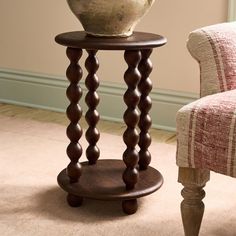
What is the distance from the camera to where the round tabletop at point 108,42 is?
62.2 inches

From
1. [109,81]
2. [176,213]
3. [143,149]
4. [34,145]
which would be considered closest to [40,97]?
[109,81]

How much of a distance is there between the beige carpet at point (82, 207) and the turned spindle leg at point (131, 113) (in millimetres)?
125

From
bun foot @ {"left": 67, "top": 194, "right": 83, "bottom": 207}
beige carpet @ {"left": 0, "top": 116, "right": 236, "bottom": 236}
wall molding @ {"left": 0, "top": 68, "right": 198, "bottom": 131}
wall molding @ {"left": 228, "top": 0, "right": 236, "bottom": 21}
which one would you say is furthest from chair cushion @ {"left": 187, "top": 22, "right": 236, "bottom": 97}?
wall molding @ {"left": 0, "top": 68, "right": 198, "bottom": 131}

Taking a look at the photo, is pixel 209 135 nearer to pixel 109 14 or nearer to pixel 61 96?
pixel 109 14

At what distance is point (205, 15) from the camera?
241 centimetres

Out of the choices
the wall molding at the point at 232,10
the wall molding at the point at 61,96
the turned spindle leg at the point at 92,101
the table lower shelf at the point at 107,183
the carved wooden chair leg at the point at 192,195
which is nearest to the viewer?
the carved wooden chair leg at the point at 192,195

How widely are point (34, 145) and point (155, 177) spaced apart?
2.26ft

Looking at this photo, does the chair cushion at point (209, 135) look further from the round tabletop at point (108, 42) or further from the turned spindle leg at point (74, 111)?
the turned spindle leg at point (74, 111)

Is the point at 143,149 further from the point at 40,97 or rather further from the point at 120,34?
the point at 40,97

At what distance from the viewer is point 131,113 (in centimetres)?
166

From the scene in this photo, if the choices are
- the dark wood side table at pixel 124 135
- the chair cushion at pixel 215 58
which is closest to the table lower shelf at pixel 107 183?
the dark wood side table at pixel 124 135

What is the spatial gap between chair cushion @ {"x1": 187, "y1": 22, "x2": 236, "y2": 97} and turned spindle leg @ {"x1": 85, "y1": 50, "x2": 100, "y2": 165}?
0.47 metres

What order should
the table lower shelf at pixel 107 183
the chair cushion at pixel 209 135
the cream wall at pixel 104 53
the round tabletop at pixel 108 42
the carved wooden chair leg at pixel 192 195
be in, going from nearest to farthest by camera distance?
the chair cushion at pixel 209 135, the carved wooden chair leg at pixel 192 195, the round tabletop at pixel 108 42, the table lower shelf at pixel 107 183, the cream wall at pixel 104 53

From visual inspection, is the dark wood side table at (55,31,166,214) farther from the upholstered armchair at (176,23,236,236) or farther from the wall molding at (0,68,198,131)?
the wall molding at (0,68,198,131)
